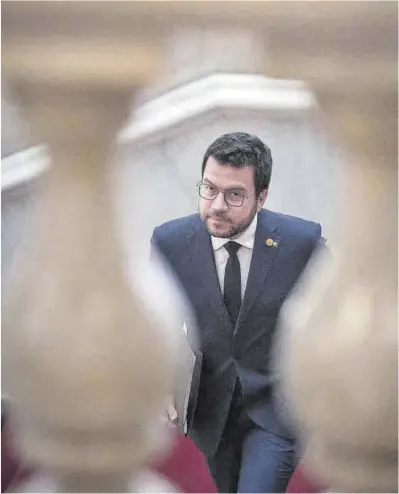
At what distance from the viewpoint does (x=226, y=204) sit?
1212 millimetres

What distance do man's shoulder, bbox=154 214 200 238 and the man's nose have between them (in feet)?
0.14

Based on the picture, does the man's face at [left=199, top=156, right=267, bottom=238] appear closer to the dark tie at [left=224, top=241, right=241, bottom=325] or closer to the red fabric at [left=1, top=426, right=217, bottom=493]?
the dark tie at [left=224, top=241, right=241, bottom=325]

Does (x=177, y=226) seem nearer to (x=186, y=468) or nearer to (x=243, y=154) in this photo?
(x=243, y=154)

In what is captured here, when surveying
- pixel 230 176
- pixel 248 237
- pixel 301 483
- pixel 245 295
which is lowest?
pixel 301 483

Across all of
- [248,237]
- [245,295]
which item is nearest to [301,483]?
[245,295]

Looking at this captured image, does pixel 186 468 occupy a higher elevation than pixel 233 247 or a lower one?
lower

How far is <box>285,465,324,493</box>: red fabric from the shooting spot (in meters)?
1.24

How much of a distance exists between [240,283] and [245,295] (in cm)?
3

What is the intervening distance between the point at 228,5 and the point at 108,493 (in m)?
1.00

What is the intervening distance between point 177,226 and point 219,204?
0.09 m

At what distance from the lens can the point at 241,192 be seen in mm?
1206

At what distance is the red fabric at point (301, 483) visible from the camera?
48.7 inches

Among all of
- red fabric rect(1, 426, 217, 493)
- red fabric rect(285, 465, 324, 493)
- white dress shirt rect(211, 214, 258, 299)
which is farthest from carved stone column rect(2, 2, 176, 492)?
red fabric rect(285, 465, 324, 493)

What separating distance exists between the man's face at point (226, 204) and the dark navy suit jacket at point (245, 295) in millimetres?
20
